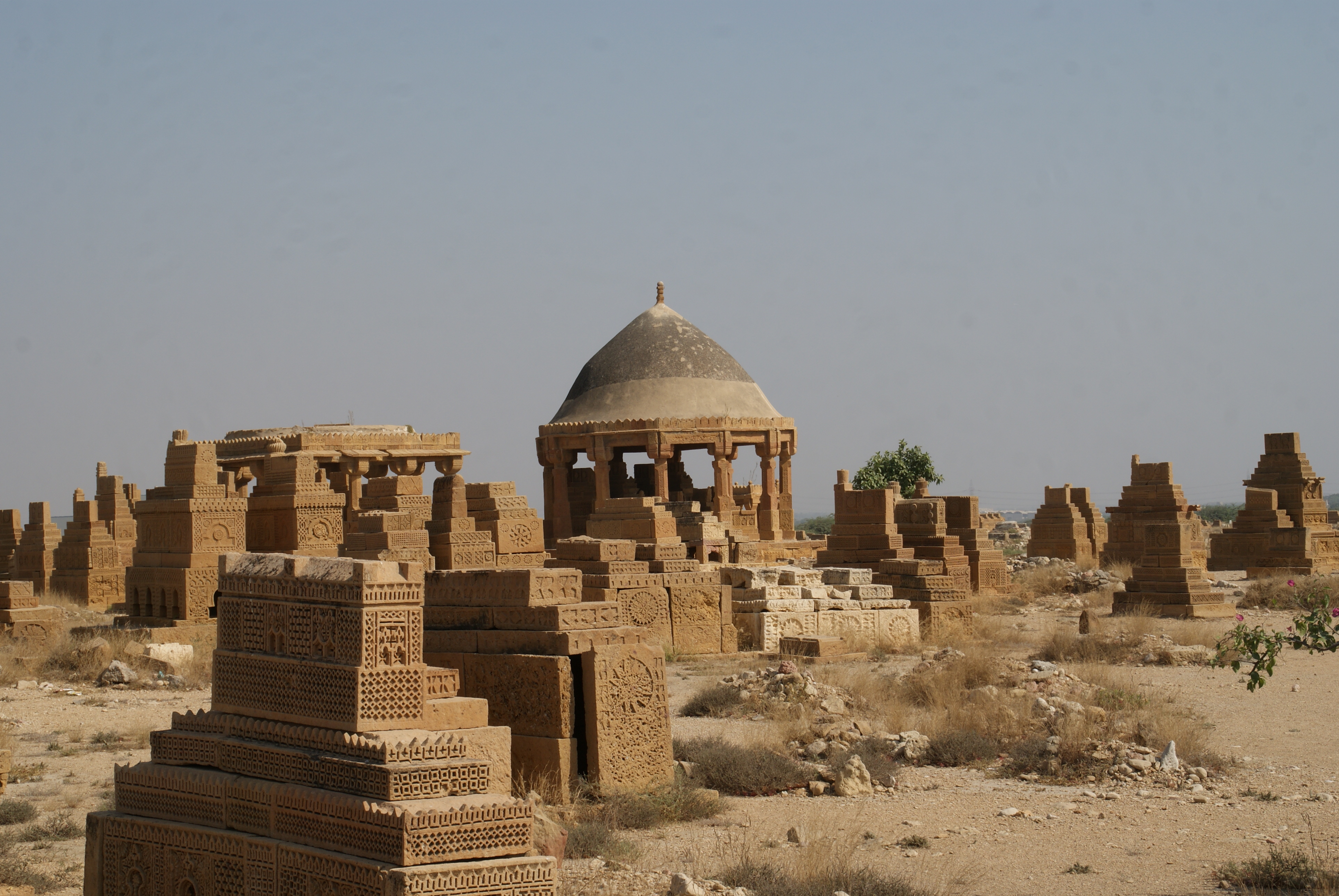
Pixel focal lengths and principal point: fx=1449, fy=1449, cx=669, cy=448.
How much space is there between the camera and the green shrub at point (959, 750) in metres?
10.2

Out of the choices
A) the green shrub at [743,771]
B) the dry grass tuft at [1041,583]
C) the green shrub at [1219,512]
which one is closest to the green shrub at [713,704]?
the green shrub at [743,771]

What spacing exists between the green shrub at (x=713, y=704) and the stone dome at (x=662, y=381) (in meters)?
16.7

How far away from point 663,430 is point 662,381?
6.62ft

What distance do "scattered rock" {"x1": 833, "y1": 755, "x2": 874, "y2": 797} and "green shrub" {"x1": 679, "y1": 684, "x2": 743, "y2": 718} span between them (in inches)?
112

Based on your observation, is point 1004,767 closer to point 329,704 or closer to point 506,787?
point 506,787

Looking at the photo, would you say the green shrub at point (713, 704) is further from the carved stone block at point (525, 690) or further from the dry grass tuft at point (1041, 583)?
the dry grass tuft at point (1041, 583)

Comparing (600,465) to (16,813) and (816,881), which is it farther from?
(816,881)

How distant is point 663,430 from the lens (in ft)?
93.6

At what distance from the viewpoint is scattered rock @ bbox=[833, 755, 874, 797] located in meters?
9.21

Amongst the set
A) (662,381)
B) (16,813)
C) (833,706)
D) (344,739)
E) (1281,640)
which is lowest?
(16,813)

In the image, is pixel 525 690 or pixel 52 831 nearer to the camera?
pixel 52 831

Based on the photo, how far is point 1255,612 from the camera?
21.1 m

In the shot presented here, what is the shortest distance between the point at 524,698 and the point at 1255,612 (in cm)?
1564

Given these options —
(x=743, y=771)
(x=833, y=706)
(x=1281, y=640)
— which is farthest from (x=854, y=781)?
(x=1281, y=640)
